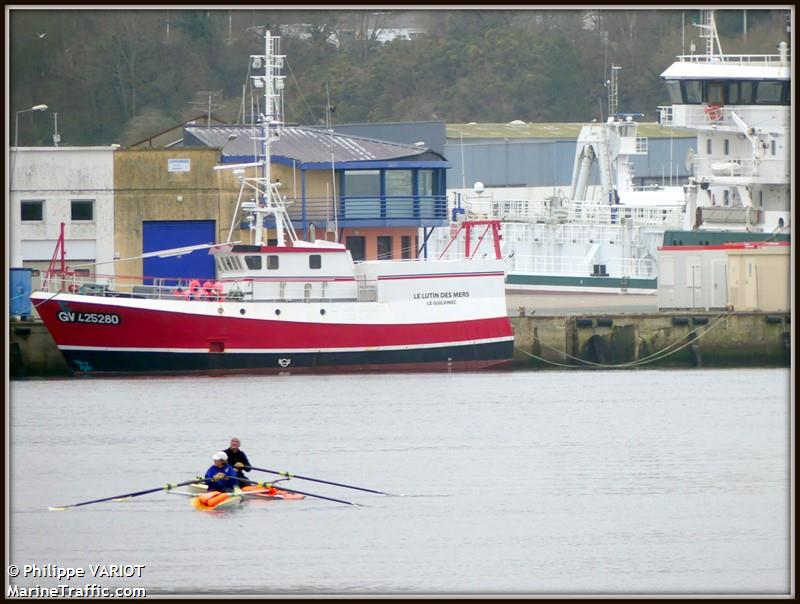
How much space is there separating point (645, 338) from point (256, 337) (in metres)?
11.1

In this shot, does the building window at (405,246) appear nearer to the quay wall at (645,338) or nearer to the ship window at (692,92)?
the quay wall at (645,338)

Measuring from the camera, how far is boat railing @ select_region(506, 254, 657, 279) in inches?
2653

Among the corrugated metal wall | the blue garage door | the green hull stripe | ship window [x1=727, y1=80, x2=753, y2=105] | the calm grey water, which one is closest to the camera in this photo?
the calm grey water

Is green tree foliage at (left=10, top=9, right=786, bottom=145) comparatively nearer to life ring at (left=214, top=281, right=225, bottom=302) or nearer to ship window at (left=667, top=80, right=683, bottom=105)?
ship window at (left=667, top=80, right=683, bottom=105)

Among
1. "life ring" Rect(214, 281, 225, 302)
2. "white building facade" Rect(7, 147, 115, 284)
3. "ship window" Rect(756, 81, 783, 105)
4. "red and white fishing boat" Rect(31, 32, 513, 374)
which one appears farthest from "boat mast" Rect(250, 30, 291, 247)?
"ship window" Rect(756, 81, 783, 105)

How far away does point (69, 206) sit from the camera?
5512cm

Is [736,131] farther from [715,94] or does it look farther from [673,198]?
[673,198]

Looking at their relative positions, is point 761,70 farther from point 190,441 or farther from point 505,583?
point 505,583

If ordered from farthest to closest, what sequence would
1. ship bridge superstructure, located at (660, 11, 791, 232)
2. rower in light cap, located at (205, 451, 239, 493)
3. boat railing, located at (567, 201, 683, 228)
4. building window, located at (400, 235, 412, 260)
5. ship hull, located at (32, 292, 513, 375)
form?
1. boat railing, located at (567, 201, 683, 228)
2. ship bridge superstructure, located at (660, 11, 791, 232)
3. building window, located at (400, 235, 412, 260)
4. ship hull, located at (32, 292, 513, 375)
5. rower in light cap, located at (205, 451, 239, 493)

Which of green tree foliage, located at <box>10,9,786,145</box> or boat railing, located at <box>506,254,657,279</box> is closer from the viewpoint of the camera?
boat railing, located at <box>506,254,657,279</box>

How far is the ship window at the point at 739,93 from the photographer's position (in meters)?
62.4

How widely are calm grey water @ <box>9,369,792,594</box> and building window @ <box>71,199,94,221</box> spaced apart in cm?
727

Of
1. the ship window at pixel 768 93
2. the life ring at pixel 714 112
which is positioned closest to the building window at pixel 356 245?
the life ring at pixel 714 112

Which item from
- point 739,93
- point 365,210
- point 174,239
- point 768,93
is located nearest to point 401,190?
point 365,210
